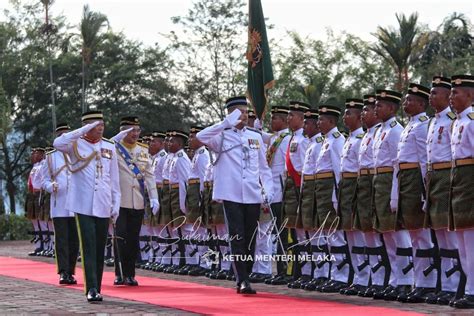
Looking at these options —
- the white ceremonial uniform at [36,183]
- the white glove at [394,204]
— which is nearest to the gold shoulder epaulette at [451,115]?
the white glove at [394,204]

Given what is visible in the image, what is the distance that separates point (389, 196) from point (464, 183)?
1326mm

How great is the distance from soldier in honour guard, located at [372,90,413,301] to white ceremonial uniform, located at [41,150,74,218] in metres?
4.76

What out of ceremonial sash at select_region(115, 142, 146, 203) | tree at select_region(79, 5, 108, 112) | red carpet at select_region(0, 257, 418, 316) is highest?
tree at select_region(79, 5, 108, 112)

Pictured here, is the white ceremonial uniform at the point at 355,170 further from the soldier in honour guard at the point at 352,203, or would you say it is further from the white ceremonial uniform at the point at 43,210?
the white ceremonial uniform at the point at 43,210

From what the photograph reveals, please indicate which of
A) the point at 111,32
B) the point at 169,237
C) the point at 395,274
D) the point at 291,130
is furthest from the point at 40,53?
the point at 395,274

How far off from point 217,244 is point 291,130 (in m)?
2.60

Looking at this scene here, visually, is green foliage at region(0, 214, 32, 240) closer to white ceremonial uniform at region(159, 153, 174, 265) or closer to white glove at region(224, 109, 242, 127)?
white ceremonial uniform at region(159, 153, 174, 265)

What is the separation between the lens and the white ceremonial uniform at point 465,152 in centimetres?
898

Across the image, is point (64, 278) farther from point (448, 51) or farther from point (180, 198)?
point (448, 51)

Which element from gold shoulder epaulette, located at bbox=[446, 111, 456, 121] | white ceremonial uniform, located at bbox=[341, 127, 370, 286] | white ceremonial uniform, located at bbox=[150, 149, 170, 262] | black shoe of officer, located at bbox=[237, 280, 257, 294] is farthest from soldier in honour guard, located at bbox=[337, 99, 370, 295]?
white ceremonial uniform, located at bbox=[150, 149, 170, 262]

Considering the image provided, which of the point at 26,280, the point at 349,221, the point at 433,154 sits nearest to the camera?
the point at 433,154

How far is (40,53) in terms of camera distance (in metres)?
47.4

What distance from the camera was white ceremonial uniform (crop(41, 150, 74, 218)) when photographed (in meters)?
13.7

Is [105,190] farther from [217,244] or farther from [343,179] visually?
[217,244]
